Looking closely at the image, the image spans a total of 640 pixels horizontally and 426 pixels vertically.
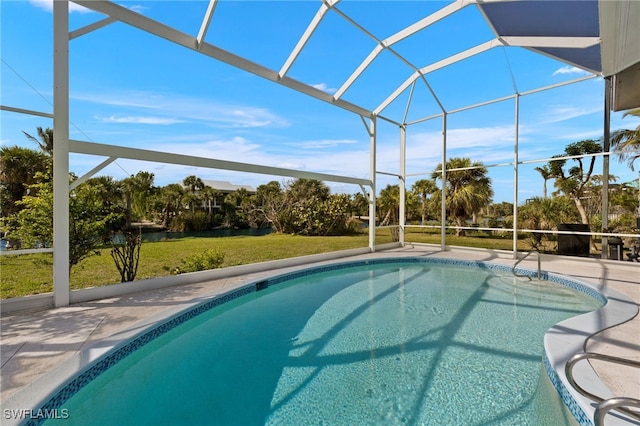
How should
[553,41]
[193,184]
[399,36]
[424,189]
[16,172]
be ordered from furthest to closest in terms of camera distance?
1. [193,184]
2. [424,189]
3. [399,36]
4. [553,41]
5. [16,172]

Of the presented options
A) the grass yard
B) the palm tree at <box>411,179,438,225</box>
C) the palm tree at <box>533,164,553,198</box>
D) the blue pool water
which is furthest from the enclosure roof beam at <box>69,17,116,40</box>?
the palm tree at <box>411,179,438,225</box>

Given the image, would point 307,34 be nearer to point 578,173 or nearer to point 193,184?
point 578,173

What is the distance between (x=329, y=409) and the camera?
8.74ft

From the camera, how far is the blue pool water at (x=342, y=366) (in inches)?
102

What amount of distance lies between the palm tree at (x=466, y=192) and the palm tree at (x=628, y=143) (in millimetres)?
6718

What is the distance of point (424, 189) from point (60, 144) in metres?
16.1

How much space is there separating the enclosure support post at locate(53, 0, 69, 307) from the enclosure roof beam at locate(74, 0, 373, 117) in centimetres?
49

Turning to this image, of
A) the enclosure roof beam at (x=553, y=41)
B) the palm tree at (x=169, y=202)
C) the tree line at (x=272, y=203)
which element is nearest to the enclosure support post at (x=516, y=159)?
the tree line at (x=272, y=203)

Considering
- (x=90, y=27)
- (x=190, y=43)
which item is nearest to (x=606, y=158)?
(x=190, y=43)

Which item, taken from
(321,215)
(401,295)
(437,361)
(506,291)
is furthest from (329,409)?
(321,215)

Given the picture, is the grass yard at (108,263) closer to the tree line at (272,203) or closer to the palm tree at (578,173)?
the tree line at (272,203)

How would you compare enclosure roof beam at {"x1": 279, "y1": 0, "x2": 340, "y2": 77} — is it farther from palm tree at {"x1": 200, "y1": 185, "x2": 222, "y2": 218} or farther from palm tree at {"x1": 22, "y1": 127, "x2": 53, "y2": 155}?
palm tree at {"x1": 200, "y1": 185, "x2": 222, "y2": 218}

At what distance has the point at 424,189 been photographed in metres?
17.0

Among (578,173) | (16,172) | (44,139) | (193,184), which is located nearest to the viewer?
(16,172)
